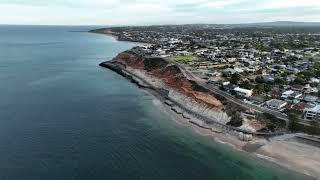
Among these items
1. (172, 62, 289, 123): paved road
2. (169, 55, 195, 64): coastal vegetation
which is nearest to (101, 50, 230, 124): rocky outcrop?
(172, 62, 289, 123): paved road

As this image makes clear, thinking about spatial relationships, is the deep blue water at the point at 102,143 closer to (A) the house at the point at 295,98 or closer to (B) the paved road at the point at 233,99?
(B) the paved road at the point at 233,99

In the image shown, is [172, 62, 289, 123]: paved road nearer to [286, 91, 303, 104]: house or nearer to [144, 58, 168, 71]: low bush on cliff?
[286, 91, 303, 104]: house

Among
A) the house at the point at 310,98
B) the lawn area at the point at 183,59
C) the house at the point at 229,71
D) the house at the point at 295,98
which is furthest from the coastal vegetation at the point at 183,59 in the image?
the house at the point at 310,98

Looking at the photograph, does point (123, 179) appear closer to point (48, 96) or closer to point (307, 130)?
point (307, 130)

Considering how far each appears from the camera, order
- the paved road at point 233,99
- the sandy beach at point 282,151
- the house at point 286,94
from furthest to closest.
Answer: the house at point 286,94 → the paved road at point 233,99 → the sandy beach at point 282,151

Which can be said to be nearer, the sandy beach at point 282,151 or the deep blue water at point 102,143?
the deep blue water at point 102,143

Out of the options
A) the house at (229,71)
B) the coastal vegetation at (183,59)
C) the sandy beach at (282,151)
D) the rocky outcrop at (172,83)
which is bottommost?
the sandy beach at (282,151)

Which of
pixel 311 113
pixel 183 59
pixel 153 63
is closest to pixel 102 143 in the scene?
pixel 311 113

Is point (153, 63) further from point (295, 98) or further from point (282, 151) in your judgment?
point (282, 151)
